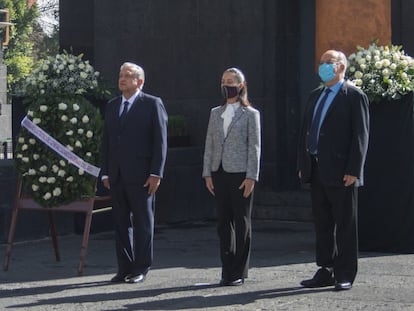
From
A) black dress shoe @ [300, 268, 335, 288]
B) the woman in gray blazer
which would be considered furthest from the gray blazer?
black dress shoe @ [300, 268, 335, 288]

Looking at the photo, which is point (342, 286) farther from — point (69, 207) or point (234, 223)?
point (69, 207)

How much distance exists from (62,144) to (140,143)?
1.25 metres

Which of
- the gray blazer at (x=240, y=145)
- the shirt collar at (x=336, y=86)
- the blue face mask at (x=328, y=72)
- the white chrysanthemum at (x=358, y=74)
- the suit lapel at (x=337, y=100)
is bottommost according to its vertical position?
the gray blazer at (x=240, y=145)

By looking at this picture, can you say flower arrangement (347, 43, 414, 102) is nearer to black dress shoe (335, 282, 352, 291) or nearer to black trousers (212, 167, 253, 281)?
black trousers (212, 167, 253, 281)

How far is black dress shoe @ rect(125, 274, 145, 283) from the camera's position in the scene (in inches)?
393

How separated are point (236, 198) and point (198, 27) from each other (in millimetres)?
6544

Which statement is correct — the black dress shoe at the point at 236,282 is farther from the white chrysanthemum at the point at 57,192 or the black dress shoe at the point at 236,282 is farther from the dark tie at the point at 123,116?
the white chrysanthemum at the point at 57,192

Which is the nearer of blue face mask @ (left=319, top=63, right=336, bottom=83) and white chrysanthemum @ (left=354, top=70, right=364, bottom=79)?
blue face mask @ (left=319, top=63, right=336, bottom=83)

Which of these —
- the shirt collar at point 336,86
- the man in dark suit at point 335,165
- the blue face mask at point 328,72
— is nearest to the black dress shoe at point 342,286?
the man in dark suit at point 335,165

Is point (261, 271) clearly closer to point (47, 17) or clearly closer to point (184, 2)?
point (184, 2)

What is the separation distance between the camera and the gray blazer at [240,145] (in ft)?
31.6

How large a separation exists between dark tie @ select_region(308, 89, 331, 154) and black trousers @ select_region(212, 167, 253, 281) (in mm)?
646

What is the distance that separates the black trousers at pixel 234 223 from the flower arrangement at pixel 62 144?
1672 mm

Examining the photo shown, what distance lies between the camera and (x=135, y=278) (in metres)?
10.0
